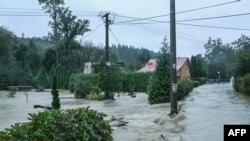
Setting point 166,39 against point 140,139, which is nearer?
point 140,139

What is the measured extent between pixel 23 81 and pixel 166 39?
1666 inches

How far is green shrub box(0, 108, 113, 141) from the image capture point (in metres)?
5.89

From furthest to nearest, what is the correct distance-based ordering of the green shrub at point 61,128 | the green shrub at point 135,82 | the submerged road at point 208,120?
the green shrub at point 135,82, the submerged road at point 208,120, the green shrub at point 61,128

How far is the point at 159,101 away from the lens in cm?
2169

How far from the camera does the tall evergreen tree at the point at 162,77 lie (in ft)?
69.3

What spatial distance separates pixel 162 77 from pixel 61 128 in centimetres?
1496

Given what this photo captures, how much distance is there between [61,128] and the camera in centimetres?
659

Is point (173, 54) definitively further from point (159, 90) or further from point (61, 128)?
point (61, 128)

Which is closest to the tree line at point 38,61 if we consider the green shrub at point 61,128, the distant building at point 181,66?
the distant building at point 181,66

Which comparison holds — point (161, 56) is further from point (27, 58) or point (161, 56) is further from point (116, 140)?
point (27, 58)

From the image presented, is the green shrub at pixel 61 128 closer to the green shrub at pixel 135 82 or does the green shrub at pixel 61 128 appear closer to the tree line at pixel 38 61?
the green shrub at pixel 135 82

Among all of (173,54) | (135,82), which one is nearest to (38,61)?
(135,82)

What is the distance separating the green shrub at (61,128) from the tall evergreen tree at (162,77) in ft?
44.4

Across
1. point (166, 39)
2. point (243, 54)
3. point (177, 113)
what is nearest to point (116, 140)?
point (177, 113)
